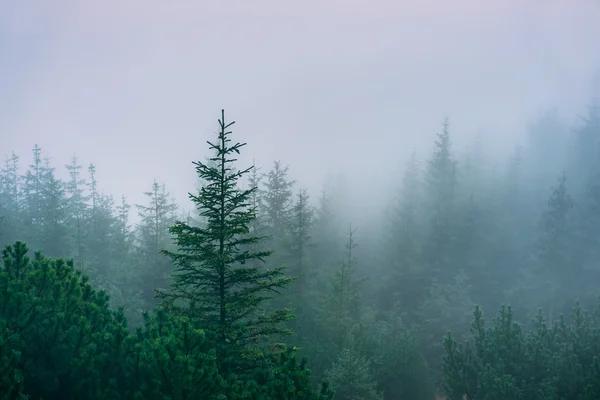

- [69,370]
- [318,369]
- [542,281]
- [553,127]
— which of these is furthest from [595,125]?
[69,370]

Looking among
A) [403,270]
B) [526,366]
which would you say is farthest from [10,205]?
[526,366]

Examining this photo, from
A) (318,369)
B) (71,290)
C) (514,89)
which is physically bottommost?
(318,369)

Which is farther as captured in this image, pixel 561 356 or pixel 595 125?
pixel 595 125

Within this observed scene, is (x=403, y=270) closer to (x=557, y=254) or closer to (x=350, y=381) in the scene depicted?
(x=557, y=254)

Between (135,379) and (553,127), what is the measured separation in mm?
86437

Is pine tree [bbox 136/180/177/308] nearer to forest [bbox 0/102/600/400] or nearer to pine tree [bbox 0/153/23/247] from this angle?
forest [bbox 0/102/600/400]

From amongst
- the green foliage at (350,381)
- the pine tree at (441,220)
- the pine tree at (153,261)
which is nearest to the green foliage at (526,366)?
the green foliage at (350,381)

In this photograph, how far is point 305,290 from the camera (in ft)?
109

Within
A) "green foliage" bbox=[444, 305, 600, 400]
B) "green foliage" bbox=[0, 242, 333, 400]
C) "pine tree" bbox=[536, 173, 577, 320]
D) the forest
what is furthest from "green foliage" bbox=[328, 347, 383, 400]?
"pine tree" bbox=[536, 173, 577, 320]

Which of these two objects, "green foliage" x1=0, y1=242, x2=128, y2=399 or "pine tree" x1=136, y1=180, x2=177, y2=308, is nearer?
"green foliage" x1=0, y1=242, x2=128, y2=399

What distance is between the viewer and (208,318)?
11.8 m

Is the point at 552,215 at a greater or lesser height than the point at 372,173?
lesser

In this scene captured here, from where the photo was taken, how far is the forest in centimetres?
868

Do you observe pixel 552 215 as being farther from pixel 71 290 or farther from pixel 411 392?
pixel 71 290
